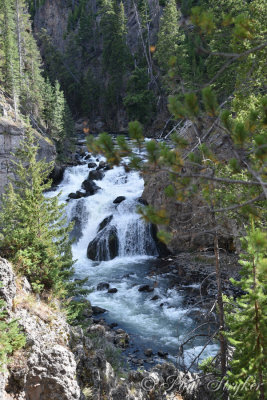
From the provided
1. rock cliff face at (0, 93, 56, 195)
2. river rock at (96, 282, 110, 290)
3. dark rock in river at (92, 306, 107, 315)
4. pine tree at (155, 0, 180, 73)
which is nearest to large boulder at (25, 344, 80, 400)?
dark rock in river at (92, 306, 107, 315)

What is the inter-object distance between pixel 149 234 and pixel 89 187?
9.03m

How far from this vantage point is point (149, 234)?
24.1 metres

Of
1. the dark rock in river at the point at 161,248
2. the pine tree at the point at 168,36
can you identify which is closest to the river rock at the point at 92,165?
the dark rock in river at the point at 161,248

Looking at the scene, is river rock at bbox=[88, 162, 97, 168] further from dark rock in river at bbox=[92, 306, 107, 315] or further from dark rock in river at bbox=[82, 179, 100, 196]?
dark rock in river at bbox=[92, 306, 107, 315]

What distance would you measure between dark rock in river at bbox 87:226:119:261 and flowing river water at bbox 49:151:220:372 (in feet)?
0.26

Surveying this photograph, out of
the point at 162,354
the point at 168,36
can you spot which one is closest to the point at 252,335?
the point at 162,354

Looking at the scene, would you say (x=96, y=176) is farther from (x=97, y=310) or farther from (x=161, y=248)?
(x=97, y=310)

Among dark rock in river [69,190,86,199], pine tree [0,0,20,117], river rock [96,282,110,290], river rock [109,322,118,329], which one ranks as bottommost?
river rock [109,322,118,329]

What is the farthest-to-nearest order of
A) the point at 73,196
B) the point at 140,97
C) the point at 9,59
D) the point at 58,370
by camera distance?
the point at 140,97 → the point at 9,59 → the point at 73,196 → the point at 58,370

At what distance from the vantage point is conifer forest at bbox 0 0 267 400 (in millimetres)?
4414

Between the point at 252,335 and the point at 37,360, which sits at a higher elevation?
the point at 252,335

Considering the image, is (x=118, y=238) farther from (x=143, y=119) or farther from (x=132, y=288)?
A: (x=143, y=119)

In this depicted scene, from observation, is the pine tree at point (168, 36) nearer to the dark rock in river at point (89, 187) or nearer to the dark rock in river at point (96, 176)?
the dark rock in river at point (96, 176)

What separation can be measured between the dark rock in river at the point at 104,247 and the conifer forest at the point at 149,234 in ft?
0.36
